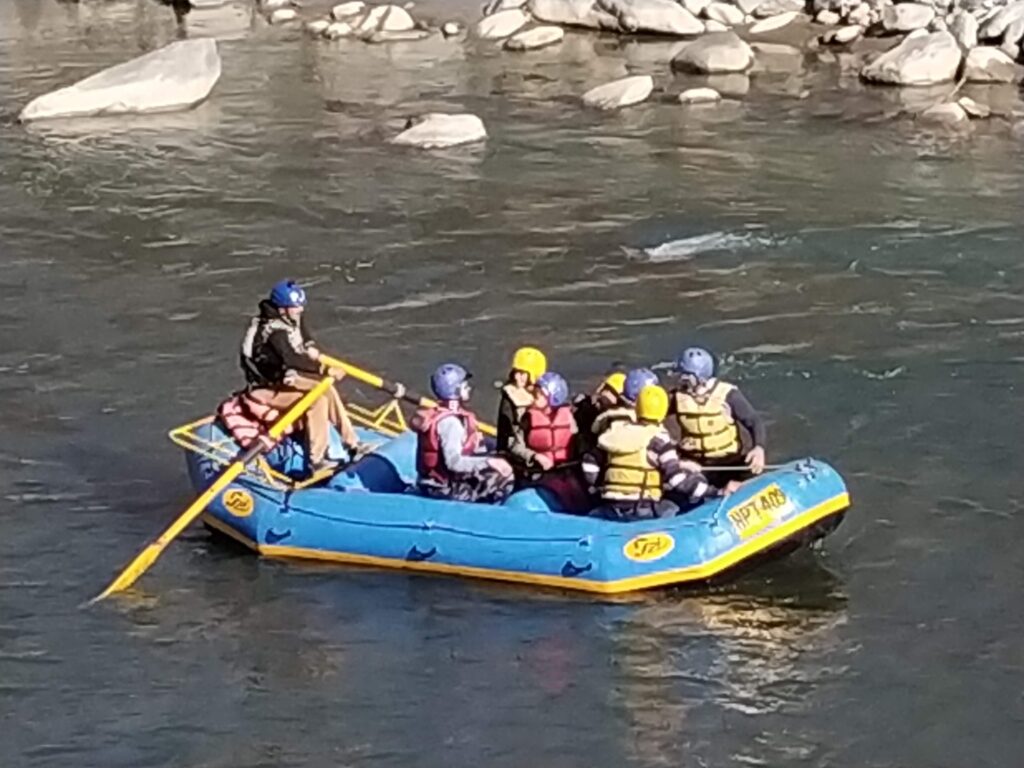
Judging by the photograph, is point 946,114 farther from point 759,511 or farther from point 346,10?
point 759,511

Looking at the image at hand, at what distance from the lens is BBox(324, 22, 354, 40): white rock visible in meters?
32.2

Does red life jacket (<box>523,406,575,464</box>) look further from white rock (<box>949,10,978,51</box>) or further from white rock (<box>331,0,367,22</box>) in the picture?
white rock (<box>331,0,367,22</box>)

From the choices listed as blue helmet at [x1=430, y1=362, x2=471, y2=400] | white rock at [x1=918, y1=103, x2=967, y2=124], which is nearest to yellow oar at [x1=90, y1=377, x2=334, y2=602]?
blue helmet at [x1=430, y1=362, x2=471, y2=400]

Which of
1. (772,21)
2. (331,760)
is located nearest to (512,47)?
(772,21)

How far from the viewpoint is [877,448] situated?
15.7 metres

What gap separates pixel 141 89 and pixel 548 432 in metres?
15.2

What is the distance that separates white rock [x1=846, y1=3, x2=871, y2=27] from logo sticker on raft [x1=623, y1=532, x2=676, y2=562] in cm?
2010

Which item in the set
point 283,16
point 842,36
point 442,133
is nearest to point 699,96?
point 442,133

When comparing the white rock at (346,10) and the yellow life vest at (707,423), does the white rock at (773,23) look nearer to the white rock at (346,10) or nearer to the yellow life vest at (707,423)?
the white rock at (346,10)

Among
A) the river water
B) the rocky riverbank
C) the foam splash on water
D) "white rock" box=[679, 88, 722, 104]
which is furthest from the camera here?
"white rock" box=[679, 88, 722, 104]

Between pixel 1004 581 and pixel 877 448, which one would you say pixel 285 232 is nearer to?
pixel 877 448

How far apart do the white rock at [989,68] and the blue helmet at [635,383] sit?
1644 cm

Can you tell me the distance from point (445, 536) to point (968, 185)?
12.1 metres

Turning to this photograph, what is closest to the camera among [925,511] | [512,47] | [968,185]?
[925,511]
